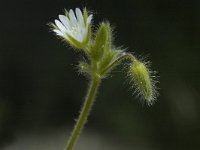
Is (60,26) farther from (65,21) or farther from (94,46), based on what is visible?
(94,46)

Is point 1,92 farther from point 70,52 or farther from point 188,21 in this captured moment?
point 188,21

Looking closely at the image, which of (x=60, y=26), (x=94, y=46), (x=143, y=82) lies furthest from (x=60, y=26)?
(x=143, y=82)

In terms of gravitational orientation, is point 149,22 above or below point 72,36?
above

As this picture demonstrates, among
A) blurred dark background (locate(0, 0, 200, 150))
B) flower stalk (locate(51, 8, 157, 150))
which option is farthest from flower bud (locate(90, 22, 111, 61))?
blurred dark background (locate(0, 0, 200, 150))

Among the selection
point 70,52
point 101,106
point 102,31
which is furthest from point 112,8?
point 102,31

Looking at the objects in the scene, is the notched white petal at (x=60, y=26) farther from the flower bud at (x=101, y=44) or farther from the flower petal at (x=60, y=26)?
the flower bud at (x=101, y=44)

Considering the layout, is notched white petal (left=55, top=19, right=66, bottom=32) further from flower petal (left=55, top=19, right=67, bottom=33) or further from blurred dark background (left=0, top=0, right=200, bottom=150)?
blurred dark background (left=0, top=0, right=200, bottom=150)

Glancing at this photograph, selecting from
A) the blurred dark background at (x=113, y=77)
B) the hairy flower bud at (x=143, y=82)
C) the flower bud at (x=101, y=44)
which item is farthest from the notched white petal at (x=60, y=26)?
the blurred dark background at (x=113, y=77)
